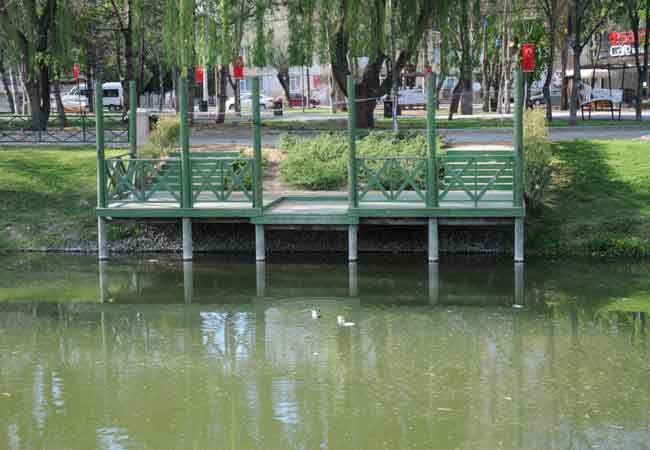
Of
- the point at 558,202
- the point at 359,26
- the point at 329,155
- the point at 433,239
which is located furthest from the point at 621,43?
the point at 433,239

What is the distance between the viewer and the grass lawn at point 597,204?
2238cm

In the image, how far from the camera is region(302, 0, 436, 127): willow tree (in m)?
31.8

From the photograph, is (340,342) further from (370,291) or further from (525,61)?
(525,61)

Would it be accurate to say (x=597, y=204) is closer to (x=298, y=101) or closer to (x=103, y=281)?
(x=103, y=281)

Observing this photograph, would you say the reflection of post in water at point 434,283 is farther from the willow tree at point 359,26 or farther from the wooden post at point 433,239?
the willow tree at point 359,26

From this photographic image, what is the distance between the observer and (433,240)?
69.8 ft

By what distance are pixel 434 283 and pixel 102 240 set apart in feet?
22.2

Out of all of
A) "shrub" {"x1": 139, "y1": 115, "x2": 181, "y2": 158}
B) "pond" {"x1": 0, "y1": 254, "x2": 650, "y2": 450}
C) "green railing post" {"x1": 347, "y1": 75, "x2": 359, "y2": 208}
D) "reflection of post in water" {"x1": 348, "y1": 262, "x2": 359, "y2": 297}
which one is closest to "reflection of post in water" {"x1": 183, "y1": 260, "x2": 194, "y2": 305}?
"pond" {"x1": 0, "y1": 254, "x2": 650, "y2": 450}

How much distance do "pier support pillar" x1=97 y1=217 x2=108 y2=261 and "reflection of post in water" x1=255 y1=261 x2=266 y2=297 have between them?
121 inches

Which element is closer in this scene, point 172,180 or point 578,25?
point 172,180

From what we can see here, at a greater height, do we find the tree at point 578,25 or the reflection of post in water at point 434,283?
the tree at point 578,25

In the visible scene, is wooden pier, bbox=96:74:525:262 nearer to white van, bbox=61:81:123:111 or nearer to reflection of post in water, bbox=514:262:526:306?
reflection of post in water, bbox=514:262:526:306

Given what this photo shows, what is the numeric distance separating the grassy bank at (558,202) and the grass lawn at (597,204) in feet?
0.06

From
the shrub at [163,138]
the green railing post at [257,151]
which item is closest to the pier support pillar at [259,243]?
the green railing post at [257,151]
